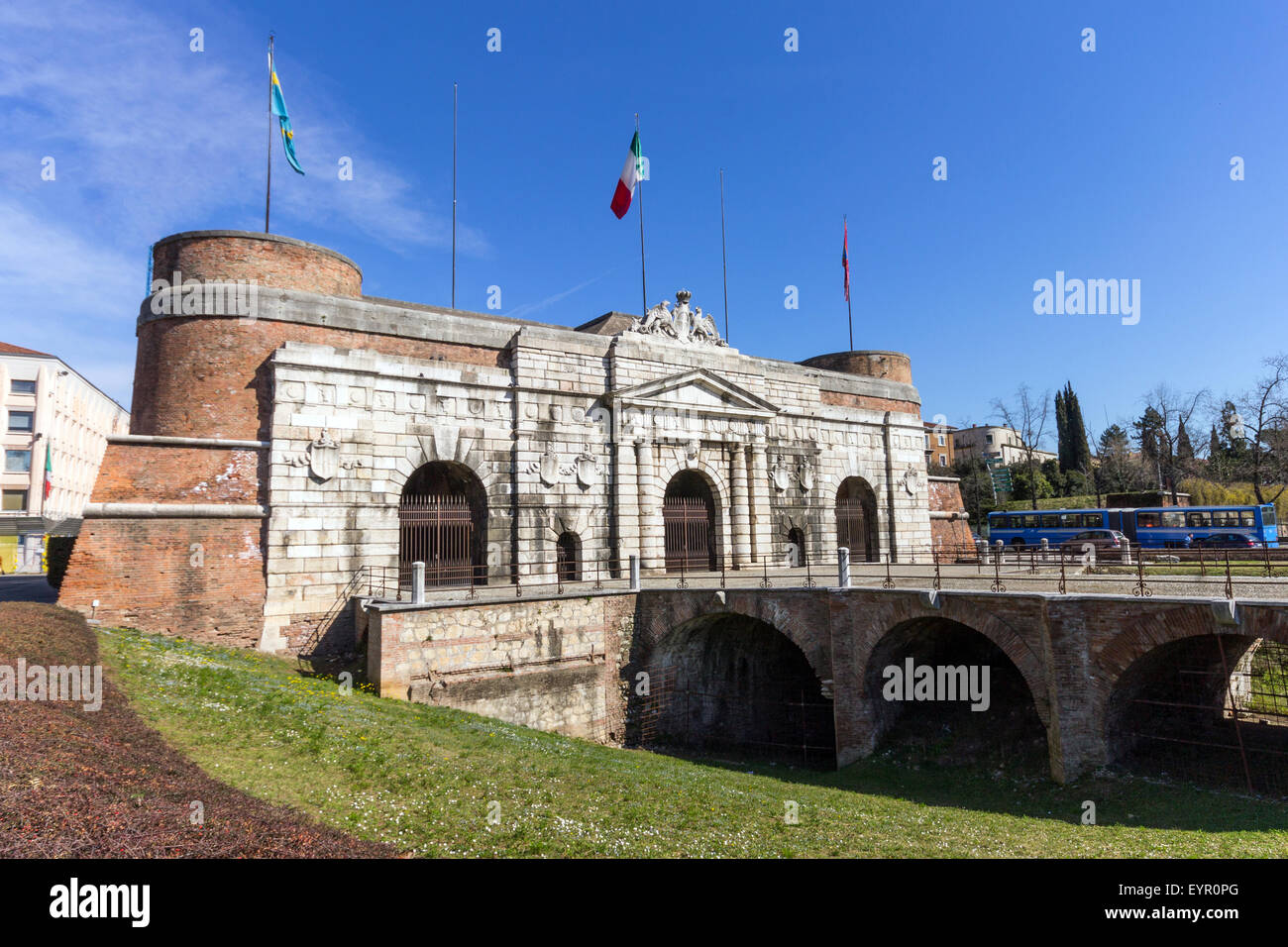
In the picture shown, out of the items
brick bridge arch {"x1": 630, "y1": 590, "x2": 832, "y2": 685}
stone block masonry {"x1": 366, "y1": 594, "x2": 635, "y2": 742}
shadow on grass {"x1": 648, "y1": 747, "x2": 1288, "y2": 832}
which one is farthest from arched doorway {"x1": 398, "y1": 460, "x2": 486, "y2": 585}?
shadow on grass {"x1": 648, "y1": 747, "x2": 1288, "y2": 832}

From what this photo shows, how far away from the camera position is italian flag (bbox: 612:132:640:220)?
23953 mm

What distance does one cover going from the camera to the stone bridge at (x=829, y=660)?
42.1ft

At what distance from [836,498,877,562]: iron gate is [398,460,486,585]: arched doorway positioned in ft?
47.1

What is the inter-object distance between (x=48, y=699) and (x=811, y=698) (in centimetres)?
1640

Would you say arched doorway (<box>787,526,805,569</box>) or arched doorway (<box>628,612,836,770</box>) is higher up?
arched doorway (<box>787,526,805,569</box>)

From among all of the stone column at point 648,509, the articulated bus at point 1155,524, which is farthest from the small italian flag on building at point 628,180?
the articulated bus at point 1155,524

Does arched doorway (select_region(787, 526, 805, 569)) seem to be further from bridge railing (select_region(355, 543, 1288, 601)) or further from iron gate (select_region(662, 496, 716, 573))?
iron gate (select_region(662, 496, 716, 573))

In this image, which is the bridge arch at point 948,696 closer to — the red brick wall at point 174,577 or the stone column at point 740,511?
the stone column at point 740,511

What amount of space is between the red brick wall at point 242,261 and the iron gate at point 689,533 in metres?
12.1
